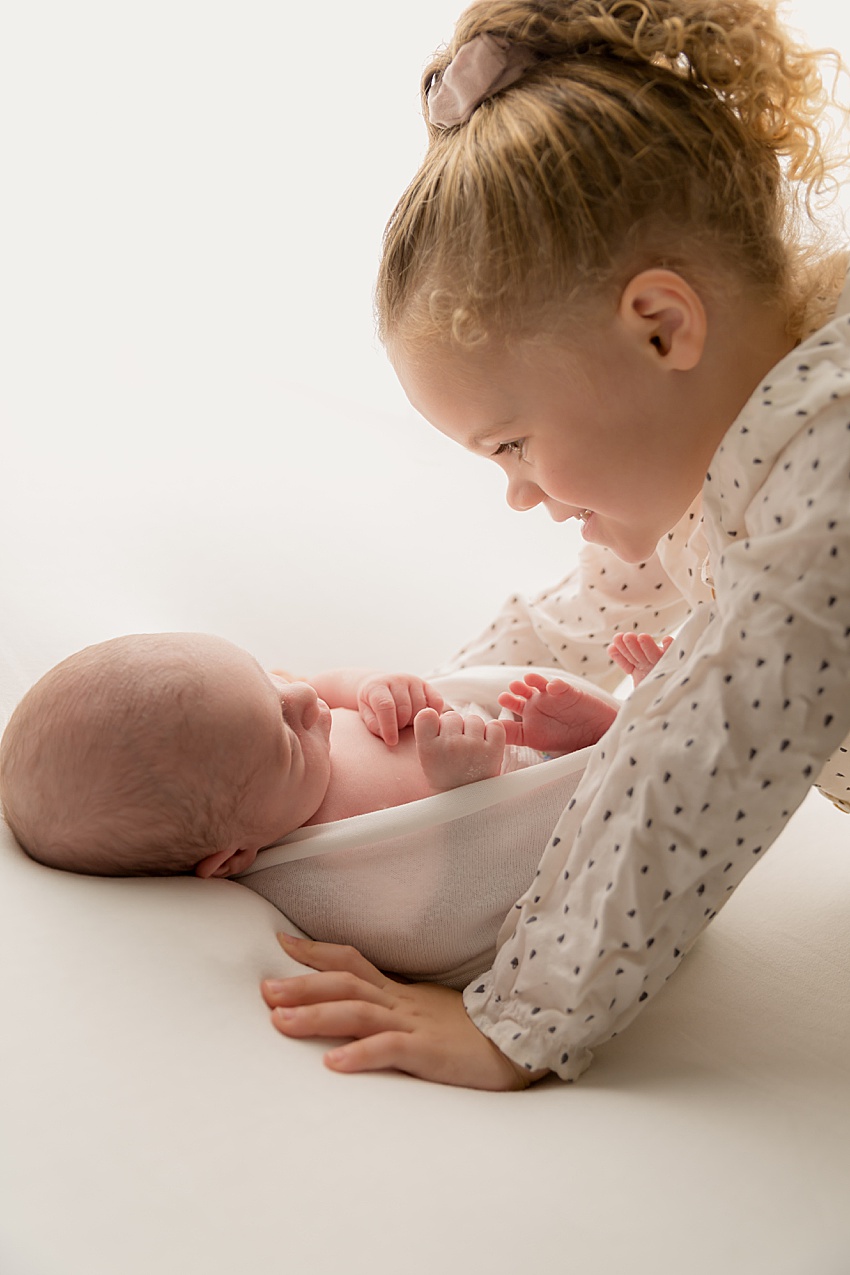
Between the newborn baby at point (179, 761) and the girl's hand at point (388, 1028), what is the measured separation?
0.15 meters

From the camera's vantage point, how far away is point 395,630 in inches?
69.0

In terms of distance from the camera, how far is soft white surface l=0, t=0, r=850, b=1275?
75 cm

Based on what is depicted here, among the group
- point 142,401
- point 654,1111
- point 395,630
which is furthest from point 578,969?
point 142,401

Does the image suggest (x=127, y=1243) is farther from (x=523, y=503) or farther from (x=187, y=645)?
(x=523, y=503)

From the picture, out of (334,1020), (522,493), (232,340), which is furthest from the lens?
(232,340)

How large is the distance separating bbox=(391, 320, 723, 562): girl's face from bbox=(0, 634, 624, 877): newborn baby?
0.27 meters

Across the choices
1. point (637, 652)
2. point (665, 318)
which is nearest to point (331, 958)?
point (637, 652)

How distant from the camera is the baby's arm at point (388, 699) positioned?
1.28 meters

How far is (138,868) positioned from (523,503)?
1.68 feet

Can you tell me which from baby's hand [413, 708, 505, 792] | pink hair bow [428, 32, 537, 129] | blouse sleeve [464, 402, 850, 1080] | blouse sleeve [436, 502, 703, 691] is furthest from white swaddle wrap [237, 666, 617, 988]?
pink hair bow [428, 32, 537, 129]

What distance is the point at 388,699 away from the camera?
50.5 inches

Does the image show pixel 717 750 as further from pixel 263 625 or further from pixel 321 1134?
pixel 263 625

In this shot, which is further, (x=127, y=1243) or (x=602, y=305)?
(x=602, y=305)

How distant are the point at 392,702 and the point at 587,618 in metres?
0.40
